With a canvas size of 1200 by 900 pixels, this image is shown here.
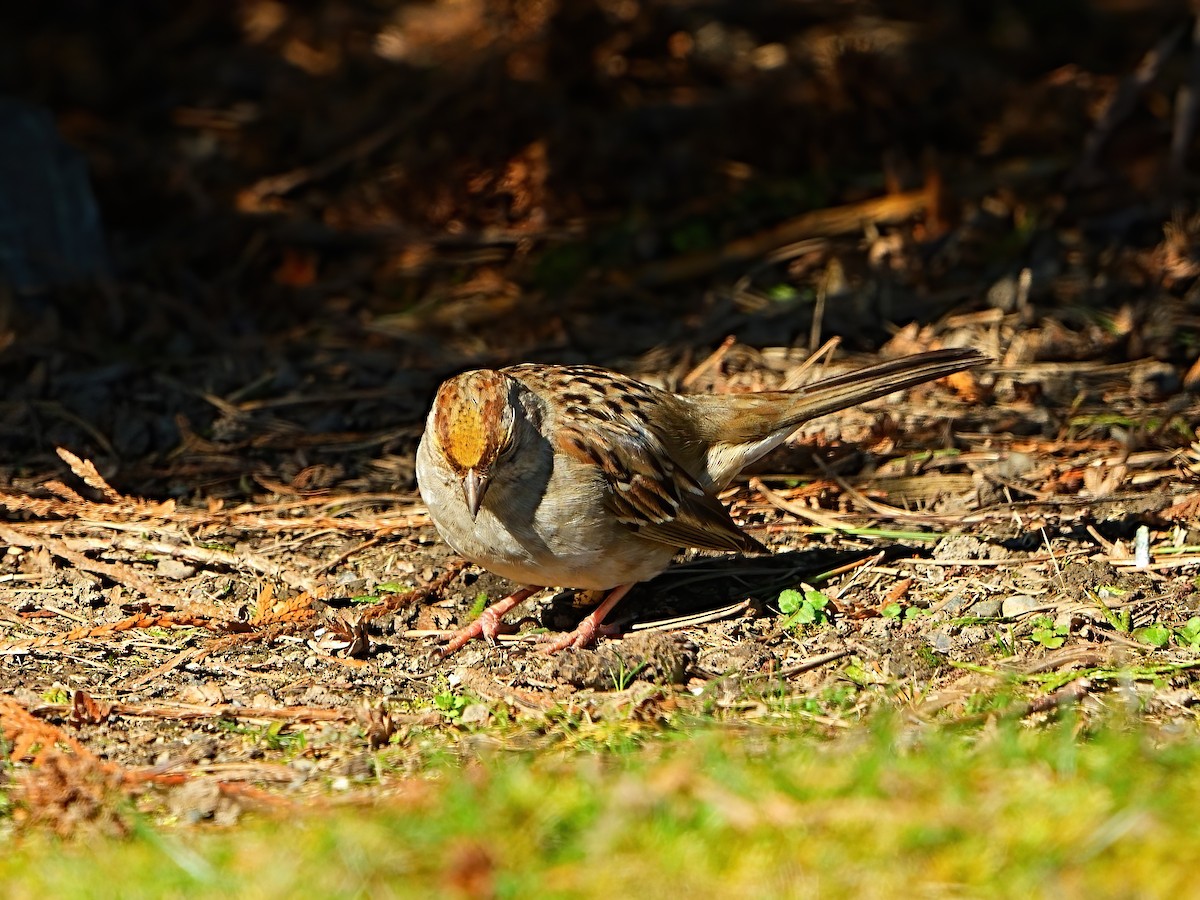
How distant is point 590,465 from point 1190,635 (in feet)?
6.80

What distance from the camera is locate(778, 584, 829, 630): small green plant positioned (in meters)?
5.31

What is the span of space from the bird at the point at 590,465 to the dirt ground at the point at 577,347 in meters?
0.30

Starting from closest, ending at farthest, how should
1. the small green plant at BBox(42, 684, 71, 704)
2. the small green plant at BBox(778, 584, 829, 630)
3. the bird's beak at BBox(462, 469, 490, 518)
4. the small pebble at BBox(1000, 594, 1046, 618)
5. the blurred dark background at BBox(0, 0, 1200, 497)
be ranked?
the small green plant at BBox(42, 684, 71, 704), the bird's beak at BBox(462, 469, 490, 518), the small pebble at BBox(1000, 594, 1046, 618), the small green plant at BBox(778, 584, 829, 630), the blurred dark background at BBox(0, 0, 1200, 497)

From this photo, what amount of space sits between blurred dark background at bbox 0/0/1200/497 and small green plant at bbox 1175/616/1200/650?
2.41m

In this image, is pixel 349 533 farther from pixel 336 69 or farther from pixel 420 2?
pixel 420 2

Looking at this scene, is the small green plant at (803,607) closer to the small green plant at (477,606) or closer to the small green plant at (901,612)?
the small green plant at (901,612)

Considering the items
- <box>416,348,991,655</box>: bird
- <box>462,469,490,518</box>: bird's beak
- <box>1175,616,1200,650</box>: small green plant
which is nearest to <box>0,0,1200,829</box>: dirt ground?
<box>1175,616,1200,650</box>: small green plant

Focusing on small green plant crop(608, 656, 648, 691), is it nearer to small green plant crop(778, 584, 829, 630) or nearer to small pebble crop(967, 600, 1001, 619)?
small green plant crop(778, 584, 829, 630)

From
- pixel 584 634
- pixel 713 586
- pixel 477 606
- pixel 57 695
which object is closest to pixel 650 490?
pixel 584 634

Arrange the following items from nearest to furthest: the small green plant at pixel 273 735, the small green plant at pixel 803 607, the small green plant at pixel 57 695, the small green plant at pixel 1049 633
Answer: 1. the small green plant at pixel 273 735
2. the small green plant at pixel 57 695
3. the small green plant at pixel 1049 633
4. the small green plant at pixel 803 607

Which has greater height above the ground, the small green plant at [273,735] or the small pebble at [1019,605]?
the small green plant at [273,735]

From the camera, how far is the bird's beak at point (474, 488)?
4836 mm

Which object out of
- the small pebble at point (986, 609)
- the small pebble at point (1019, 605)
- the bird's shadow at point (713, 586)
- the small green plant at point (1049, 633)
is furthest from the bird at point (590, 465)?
the small green plant at point (1049, 633)

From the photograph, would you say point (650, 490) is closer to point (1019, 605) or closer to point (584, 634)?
point (584, 634)
